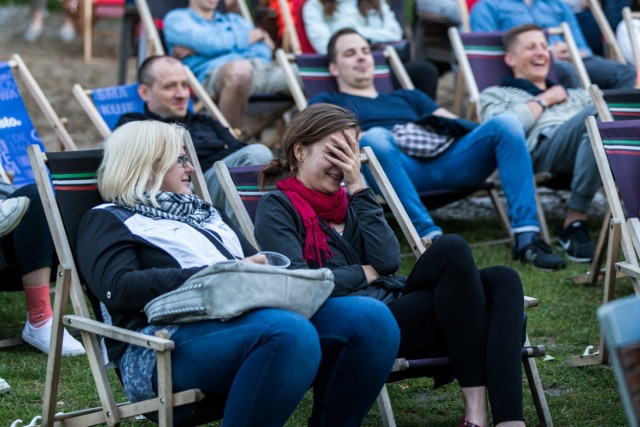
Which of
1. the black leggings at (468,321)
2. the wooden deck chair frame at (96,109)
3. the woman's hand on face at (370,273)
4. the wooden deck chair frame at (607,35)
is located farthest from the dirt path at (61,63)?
the black leggings at (468,321)

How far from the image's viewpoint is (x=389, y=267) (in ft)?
11.8

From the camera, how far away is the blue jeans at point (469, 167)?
5.65 metres

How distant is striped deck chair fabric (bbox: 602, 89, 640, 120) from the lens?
5.21 m

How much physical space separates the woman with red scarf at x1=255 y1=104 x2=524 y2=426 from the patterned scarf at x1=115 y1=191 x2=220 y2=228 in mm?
215

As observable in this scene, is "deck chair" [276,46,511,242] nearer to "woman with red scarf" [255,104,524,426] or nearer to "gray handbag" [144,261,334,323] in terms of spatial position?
"woman with red scarf" [255,104,524,426]

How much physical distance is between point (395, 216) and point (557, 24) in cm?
A: 404

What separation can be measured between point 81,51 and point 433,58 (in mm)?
5538

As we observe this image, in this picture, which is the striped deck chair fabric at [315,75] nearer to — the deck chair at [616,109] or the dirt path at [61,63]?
the deck chair at [616,109]

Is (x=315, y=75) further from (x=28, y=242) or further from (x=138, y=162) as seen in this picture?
(x=138, y=162)

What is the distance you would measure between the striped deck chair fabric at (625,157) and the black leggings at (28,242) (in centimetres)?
226

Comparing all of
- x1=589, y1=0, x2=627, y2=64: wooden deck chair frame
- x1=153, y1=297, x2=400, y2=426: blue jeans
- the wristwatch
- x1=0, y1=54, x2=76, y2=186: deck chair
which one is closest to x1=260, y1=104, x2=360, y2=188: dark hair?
x1=153, y1=297, x2=400, y2=426: blue jeans

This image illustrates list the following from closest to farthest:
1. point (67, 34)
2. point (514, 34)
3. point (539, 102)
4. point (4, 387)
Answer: point (4, 387), point (539, 102), point (514, 34), point (67, 34)

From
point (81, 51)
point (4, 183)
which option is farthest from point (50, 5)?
point (4, 183)

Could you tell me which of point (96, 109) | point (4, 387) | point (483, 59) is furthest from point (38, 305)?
point (483, 59)
